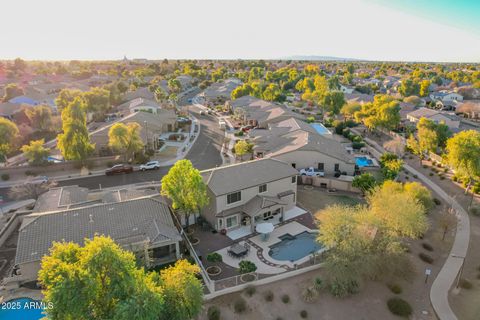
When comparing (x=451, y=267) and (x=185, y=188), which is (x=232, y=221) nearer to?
(x=185, y=188)

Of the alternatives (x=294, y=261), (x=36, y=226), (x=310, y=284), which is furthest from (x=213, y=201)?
(x=36, y=226)

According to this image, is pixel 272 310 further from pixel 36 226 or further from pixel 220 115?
pixel 220 115

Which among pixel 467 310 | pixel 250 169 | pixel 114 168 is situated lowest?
pixel 467 310

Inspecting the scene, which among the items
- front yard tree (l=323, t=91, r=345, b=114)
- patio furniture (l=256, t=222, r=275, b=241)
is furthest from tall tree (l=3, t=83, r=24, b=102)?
patio furniture (l=256, t=222, r=275, b=241)

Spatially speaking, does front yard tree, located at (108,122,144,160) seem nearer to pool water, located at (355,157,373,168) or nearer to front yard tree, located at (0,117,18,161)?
front yard tree, located at (0,117,18,161)

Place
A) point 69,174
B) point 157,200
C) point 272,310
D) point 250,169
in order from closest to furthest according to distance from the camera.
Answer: point 272,310, point 157,200, point 250,169, point 69,174

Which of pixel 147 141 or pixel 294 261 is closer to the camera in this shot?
pixel 294 261

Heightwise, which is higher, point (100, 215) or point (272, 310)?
point (100, 215)
